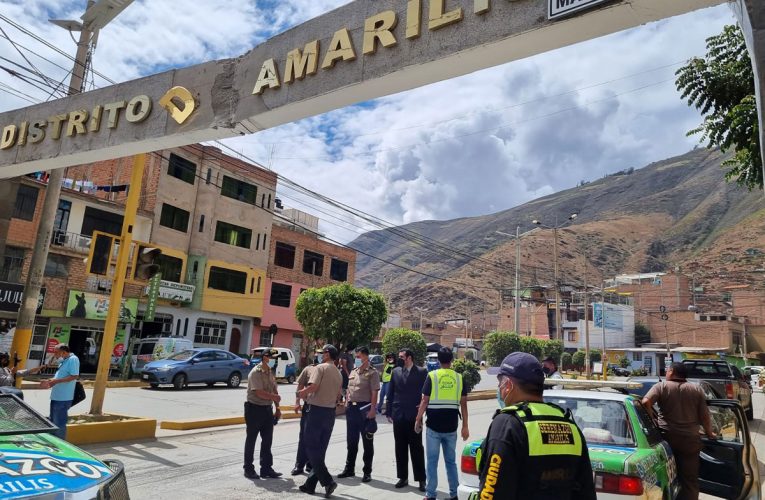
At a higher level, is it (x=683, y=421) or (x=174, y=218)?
(x=174, y=218)

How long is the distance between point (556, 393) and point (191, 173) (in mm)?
30923

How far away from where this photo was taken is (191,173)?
108 ft

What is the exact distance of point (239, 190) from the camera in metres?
36.2

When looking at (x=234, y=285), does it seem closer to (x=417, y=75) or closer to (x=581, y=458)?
(x=417, y=75)

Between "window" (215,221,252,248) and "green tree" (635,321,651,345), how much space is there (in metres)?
65.6

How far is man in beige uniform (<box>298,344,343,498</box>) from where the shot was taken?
6484 millimetres

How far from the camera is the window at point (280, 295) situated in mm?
38031

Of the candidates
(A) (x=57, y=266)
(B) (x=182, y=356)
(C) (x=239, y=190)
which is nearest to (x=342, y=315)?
(B) (x=182, y=356)

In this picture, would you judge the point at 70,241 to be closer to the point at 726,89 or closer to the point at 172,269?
the point at 172,269

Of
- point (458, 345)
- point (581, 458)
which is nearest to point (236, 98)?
point (581, 458)

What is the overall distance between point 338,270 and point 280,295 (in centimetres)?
721

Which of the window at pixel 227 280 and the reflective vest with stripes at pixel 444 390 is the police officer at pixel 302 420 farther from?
the window at pixel 227 280

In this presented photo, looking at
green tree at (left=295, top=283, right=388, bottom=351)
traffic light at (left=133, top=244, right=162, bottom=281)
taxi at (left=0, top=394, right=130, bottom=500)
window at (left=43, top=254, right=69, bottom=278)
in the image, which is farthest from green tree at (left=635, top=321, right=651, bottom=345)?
taxi at (left=0, top=394, right=130, bottom=500)

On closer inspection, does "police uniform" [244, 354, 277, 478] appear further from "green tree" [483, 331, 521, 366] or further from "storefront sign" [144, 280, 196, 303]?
"green tree" [483, 331, 521, 366]
